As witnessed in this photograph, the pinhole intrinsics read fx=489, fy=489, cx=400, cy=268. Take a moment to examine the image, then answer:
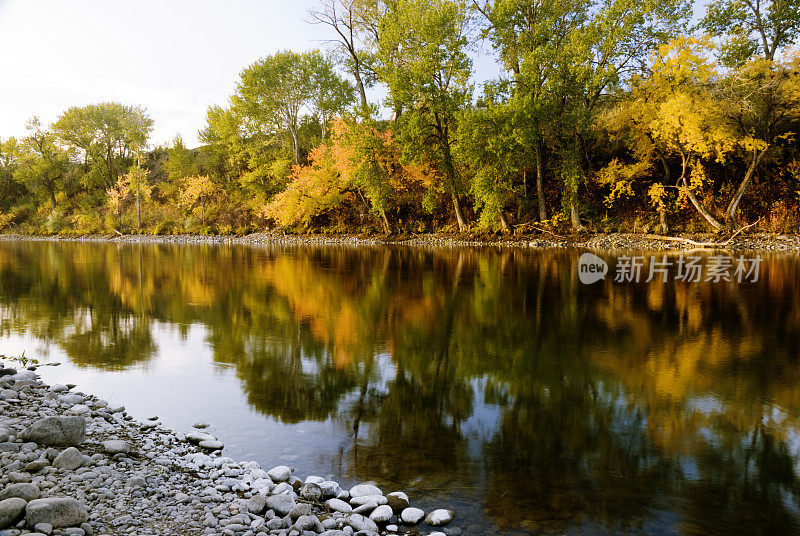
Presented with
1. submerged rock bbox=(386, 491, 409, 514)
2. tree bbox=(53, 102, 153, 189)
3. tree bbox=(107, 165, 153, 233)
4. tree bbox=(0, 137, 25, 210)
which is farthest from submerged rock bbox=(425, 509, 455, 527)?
tree bbox=(0, 137, 25, 210)

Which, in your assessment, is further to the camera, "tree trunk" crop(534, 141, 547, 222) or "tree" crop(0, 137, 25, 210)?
"tree" crop(0, 137, 25, 210)

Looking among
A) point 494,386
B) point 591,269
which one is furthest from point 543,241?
point 494,386

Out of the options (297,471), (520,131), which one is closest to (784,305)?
(297,471)

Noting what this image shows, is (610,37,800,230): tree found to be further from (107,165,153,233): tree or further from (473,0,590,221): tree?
(107,165,153,233): tree

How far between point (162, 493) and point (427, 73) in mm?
28918

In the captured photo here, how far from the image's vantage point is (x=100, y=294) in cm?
1446

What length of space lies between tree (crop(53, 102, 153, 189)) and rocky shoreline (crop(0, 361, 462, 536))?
199 ft

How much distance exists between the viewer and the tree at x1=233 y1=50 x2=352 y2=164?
41000 millimetres

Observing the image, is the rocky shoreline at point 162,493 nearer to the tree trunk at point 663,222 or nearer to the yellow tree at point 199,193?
the tree trunk at point 663,222

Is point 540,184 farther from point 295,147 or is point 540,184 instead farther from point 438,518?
point 438,518

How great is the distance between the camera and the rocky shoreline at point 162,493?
10.4 feet

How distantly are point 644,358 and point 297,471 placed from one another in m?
5.62

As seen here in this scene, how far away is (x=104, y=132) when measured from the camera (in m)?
58.9

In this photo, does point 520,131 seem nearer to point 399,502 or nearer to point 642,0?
point 642,0
